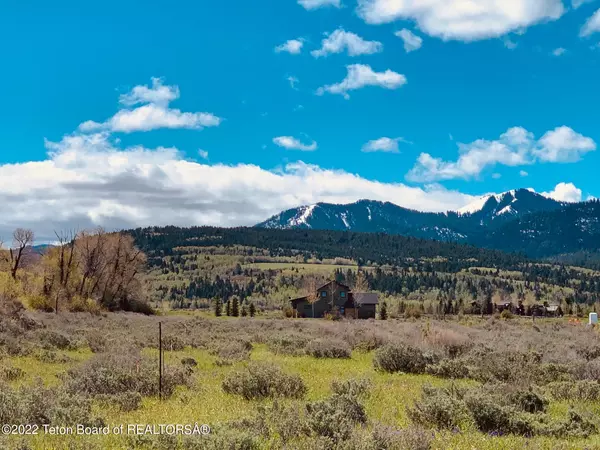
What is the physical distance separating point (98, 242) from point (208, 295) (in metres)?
131

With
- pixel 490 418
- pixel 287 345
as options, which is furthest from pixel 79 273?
pixel 490 418

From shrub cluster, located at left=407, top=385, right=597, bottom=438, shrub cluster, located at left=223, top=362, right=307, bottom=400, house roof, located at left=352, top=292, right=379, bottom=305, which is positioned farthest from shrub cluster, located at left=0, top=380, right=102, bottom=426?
house roof, located at left=352, top=292, right=379, bottom=305

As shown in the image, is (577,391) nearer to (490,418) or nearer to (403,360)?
(490,418)

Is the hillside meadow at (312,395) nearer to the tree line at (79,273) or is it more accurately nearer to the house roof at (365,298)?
the tree line at (79,273)

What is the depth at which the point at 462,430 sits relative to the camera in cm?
984

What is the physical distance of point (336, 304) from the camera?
99.2m

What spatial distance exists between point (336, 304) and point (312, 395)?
3389 inches

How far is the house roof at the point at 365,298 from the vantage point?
100 metres

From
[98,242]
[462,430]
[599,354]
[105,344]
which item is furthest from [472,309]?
[462,430]

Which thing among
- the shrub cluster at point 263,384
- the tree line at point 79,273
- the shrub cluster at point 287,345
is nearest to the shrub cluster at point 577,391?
the shrub cluster at point 263,384

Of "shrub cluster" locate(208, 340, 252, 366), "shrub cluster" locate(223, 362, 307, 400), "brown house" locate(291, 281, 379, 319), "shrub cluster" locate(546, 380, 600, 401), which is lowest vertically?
"brown house" locate(291, 281, 379, 319)

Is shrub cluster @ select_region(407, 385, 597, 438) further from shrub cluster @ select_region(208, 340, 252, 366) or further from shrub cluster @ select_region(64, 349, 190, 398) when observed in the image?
shrub cluster @ select_region(208, 340, 252, 366)

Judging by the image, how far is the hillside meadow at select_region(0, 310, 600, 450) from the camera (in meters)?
8.52

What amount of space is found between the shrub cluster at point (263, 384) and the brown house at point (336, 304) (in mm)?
82648
